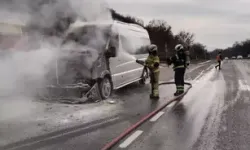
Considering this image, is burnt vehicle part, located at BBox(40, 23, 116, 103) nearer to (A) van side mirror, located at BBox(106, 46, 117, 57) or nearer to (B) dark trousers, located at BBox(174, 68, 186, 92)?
(A) van side mirror, located at BBox(106, 46, 117, 57)

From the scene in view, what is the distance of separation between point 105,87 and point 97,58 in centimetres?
96

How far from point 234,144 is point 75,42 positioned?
611 cm

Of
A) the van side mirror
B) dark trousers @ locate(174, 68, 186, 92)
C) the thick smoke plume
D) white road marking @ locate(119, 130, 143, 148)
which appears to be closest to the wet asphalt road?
white road marking @ locate(119, 130, 143, 148)

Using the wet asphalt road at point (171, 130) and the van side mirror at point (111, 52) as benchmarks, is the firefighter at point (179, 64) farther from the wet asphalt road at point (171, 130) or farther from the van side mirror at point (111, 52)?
the van side mirror at point (111, 52)

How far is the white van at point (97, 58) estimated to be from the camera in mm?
9664

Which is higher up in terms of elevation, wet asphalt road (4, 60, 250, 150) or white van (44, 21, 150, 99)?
white van (44, 21, 150, 99)

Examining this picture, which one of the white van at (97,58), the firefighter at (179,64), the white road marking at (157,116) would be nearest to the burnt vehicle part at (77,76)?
the white van at (97,58)

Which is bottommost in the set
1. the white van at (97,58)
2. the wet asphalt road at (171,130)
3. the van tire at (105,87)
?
the wet asphalt road at (171,130)

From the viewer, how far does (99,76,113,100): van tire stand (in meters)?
10.1

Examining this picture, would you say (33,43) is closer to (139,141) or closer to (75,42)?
(75,42)

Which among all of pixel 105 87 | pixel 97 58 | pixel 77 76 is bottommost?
pixel 105 87

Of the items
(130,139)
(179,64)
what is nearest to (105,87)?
(179,64)

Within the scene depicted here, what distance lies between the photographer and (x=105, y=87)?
33.9 feet

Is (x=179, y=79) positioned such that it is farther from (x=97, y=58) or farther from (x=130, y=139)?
(x=130, y=139)
